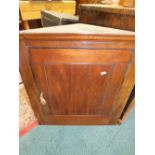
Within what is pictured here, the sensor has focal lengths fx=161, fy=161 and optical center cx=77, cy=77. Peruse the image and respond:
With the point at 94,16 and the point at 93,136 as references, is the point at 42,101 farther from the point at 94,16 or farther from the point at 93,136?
the point at 94,16

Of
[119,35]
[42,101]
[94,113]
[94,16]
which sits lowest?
[94,113]

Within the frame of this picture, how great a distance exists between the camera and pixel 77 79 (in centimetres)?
101

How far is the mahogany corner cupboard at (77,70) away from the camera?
32.8 inches

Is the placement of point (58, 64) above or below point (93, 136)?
above

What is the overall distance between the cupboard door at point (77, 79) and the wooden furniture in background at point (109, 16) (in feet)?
0.57

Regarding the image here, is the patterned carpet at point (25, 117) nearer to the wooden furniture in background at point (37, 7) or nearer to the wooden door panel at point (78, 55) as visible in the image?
the wooden door panel at point (78, 55)

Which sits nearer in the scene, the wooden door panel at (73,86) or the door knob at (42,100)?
the wooden door panel at (73,86)

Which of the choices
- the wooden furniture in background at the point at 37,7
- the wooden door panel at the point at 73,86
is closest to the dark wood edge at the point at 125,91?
the wooden door panel at the point at 73,86

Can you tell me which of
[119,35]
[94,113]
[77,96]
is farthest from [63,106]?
[119,35]

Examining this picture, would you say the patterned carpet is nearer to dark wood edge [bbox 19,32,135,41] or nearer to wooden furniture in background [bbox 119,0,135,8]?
dark wood edge [bbox 19,32,135,41]

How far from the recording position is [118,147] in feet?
4.05
